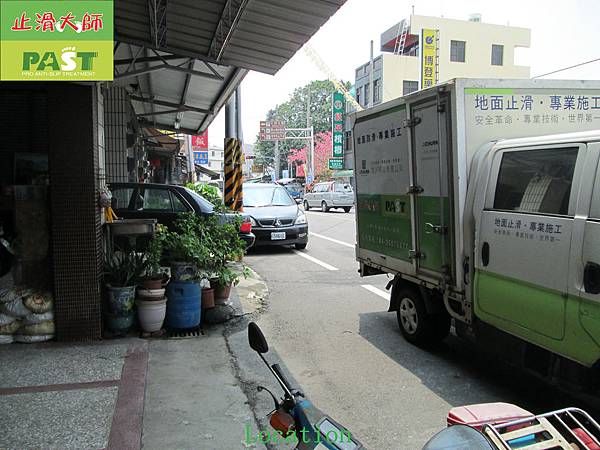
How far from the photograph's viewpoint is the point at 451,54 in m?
34.3

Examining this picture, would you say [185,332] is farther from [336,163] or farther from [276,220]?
[336,163]

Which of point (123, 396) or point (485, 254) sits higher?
point (485, 254)

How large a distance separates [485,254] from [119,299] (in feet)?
11.9

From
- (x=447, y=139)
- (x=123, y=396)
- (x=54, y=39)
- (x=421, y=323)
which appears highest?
(x=54, y=39)

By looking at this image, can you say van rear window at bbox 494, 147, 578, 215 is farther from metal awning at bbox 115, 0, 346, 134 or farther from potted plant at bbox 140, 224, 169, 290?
potted plant at bbox 140, 224, 169, 290

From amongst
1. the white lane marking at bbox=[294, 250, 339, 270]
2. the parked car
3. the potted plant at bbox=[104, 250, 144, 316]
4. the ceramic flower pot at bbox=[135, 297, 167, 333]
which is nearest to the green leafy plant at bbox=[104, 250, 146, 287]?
Answer: the potted plant at bbox=[104, 250, 144, 316]

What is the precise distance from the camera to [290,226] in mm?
12398

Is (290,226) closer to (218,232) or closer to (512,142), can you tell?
(218,232)

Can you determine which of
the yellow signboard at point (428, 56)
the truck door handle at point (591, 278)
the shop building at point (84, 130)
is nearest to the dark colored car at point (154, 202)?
the shop building at point (84, 130)

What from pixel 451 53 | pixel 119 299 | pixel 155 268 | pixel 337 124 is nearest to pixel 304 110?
pixel 337 124

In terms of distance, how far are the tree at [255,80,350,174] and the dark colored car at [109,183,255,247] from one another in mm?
53780

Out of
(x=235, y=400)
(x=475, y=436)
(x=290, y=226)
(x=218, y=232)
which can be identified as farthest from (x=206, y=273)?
(x=290, y=226)

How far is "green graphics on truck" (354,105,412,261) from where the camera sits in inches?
212

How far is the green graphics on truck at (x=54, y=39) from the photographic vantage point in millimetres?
2840
